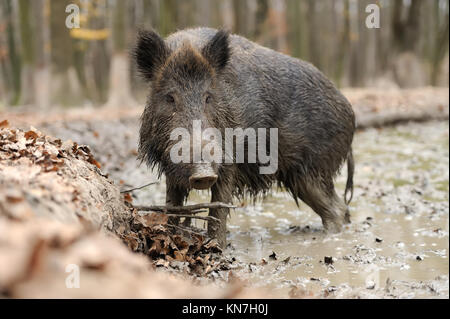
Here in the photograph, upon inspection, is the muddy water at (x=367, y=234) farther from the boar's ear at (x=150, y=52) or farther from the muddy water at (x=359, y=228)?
the boar's ear at (x=150, y=52)

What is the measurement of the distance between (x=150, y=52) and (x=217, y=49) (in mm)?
673

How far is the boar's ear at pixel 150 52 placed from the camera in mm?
5812

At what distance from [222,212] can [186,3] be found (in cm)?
1830

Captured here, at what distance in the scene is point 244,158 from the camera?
6305 millimetres

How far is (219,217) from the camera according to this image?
5.86m

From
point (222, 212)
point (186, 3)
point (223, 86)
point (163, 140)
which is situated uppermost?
point (186, 3)

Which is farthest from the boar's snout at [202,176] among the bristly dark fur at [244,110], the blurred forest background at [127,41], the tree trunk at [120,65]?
the tree trunk at [120,65]

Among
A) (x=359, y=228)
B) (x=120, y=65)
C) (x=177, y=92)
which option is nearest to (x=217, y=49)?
(x=177, y=92)

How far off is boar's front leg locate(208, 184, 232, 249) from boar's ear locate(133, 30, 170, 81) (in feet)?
4.45

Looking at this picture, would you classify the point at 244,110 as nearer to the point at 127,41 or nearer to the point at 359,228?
the point at 359,228

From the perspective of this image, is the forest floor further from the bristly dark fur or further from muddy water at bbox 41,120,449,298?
the bristly dark fur
